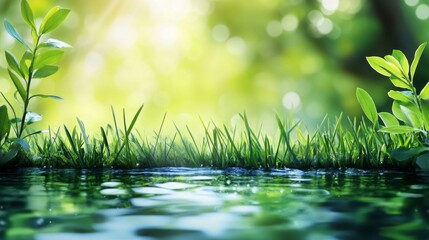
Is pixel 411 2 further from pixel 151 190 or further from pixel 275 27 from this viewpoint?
pixel 151 190

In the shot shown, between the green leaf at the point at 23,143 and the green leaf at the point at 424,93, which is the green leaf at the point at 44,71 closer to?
the green leaf at the point at 23,143

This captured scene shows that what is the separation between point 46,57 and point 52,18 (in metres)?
0.18

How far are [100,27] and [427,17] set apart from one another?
3.92m

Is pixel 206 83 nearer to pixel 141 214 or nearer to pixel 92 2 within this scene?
pixel 92 2

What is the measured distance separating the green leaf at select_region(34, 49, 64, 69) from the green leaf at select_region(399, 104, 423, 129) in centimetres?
156

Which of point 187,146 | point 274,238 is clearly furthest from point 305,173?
point 274,238

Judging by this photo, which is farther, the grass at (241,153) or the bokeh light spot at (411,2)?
the bokeh light spot at (411,2)

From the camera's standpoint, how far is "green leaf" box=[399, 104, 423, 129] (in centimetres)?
262

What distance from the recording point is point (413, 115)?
2.65m

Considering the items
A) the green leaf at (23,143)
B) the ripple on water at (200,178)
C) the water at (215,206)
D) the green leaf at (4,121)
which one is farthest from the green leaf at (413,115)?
the green leaf at (4,121)

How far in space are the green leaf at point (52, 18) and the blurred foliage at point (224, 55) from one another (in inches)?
139

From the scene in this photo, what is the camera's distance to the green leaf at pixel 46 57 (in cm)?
279

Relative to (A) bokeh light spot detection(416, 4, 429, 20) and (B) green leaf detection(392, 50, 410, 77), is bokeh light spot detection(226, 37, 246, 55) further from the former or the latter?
(B) green leaf detection(392, 50, 410, 77)

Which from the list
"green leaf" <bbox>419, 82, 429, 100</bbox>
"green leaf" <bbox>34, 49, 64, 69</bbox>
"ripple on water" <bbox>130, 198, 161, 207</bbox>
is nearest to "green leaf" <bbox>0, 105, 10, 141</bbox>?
"green leaf" <bbox>34, 49, 64, 69</bbox>
